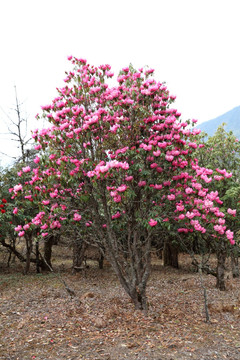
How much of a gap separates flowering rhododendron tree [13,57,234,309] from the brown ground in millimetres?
1160

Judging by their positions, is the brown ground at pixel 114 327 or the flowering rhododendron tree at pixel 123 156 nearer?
the brown ground at pixel 114 327

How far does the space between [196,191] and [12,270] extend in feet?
46.6

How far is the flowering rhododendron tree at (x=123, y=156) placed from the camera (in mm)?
6312

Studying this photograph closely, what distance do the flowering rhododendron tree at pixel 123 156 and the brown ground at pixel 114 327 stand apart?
1.16m

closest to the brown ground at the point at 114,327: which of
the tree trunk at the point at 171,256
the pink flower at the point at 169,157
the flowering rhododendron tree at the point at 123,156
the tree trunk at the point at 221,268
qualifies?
the tree trunk at the point at 221,268

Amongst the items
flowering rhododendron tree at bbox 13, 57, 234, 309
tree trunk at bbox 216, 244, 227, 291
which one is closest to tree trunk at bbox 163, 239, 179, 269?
tree trunk at bbox 216, 244, 227, 291

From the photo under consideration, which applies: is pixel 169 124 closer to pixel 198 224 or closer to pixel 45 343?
pixel 198 224

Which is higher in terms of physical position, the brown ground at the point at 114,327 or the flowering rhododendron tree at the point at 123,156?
the flowering rhododendron tree at the point at 123,156

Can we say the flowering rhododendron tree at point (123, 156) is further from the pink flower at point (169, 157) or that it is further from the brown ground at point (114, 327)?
the brown ground at point (114, 327)

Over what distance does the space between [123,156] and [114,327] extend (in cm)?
392

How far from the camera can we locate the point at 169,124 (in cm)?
658

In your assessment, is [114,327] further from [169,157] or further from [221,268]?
[221,268]

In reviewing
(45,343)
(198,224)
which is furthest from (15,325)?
(198,224)

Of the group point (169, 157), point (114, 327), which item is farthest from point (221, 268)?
point (169, 157)
